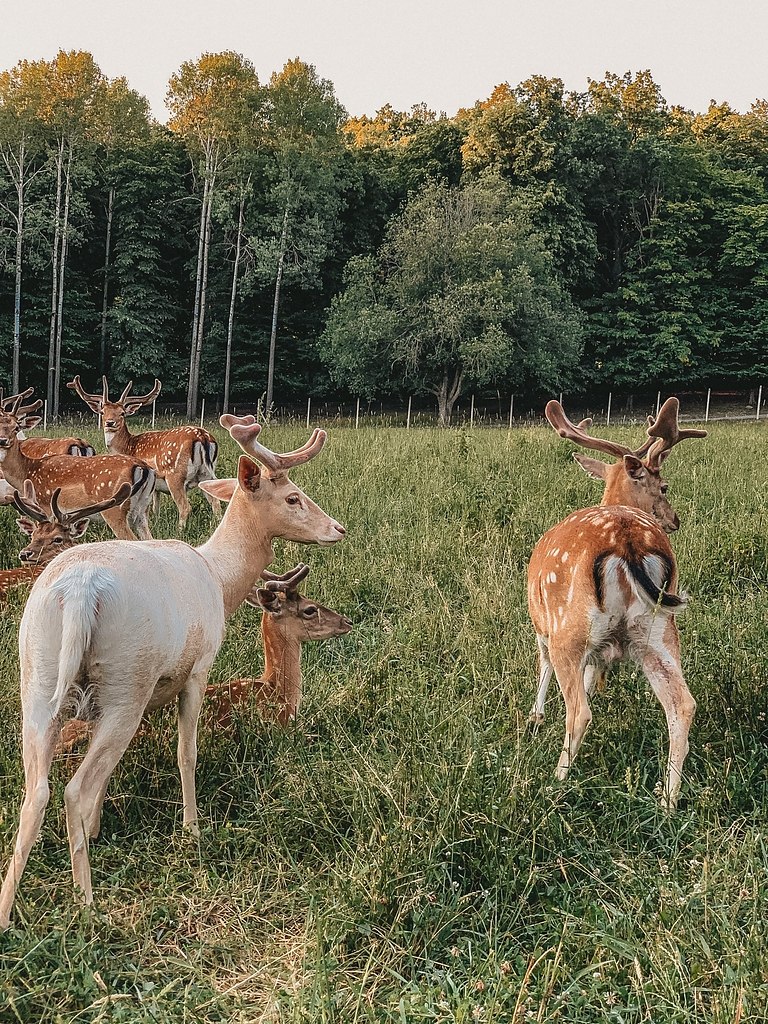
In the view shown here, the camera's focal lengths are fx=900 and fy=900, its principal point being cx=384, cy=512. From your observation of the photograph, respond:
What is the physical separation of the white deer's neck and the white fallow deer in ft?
1.93

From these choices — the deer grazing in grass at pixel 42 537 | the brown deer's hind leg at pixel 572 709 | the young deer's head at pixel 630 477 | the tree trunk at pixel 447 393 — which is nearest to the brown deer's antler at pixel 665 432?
the young deer's head at pixel 630 477

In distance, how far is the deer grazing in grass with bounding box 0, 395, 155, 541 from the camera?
7.79m

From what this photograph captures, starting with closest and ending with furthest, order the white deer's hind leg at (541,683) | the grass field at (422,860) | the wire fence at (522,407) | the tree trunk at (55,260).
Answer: the grass field at (422,860)
the white deer's hind leg at (541,683)
the tree trunk at (55,260)
the wire fence at (522,407)

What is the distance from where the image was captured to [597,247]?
37.3 metres

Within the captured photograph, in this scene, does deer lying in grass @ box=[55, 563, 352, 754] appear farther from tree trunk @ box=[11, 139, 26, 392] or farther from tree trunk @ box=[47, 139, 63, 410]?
tree trunk @ box=[47, 139, 63, 410]

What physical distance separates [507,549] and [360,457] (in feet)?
15.1

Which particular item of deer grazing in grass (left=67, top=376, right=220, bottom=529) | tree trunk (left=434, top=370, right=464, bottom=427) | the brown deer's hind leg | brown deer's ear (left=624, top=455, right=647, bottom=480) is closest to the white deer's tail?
the brown deer's hind leg

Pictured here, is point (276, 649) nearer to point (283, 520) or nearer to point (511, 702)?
point (283, 520)

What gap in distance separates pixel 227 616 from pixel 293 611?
0.53 meters

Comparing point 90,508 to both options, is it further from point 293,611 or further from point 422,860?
point 422,860

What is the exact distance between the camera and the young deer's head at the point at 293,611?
4.36 m

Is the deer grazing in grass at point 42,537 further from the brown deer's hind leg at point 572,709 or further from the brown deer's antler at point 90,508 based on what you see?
the brown deer's hind leg at point 572,709

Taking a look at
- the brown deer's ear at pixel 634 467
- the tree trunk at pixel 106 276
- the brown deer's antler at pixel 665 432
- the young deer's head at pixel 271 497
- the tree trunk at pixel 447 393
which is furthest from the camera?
the tree trunk at pixel 106 276

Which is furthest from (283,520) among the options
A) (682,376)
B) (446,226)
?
(682,376)
